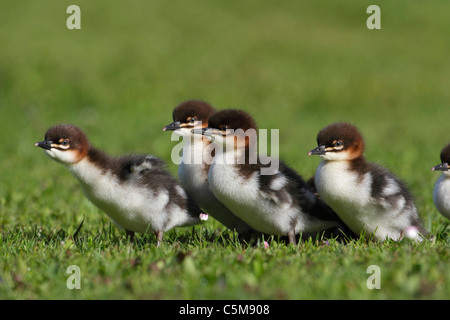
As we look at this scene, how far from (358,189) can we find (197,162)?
5.03ft

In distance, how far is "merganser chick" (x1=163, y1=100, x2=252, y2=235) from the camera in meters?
6.20

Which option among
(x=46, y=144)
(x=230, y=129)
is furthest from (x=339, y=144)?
(x=46, y=144)

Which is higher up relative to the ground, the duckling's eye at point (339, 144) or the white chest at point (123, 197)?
the duckling's eye at point (339, 144)

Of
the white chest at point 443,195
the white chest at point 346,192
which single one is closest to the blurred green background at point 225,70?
the white chest at point 443,195

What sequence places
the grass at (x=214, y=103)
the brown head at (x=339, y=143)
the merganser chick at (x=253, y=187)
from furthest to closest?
1. the brown head at (x=339, y=143)
2. the merganser chick at (x=253, y=187)
3. the grass at (x=214, y=103)

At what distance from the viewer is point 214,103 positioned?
17.8 m

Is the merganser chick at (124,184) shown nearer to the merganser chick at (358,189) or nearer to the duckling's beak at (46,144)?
the duckling's beak at (46,144)

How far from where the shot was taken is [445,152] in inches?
238

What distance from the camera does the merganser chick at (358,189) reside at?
568 cm

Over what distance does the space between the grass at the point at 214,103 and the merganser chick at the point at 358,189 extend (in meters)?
0.24

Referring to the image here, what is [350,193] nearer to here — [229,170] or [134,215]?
[229,170]

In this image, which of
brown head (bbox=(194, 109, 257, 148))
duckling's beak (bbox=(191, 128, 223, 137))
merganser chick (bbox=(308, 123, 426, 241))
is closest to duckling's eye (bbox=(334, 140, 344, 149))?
merganser chick (bbox=(308, 123, 426, 241))

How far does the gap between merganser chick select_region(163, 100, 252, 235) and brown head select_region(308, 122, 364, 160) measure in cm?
109

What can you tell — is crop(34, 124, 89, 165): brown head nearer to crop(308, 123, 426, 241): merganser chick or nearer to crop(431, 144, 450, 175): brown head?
crop(308, 123, 426, 241): merganser chick
